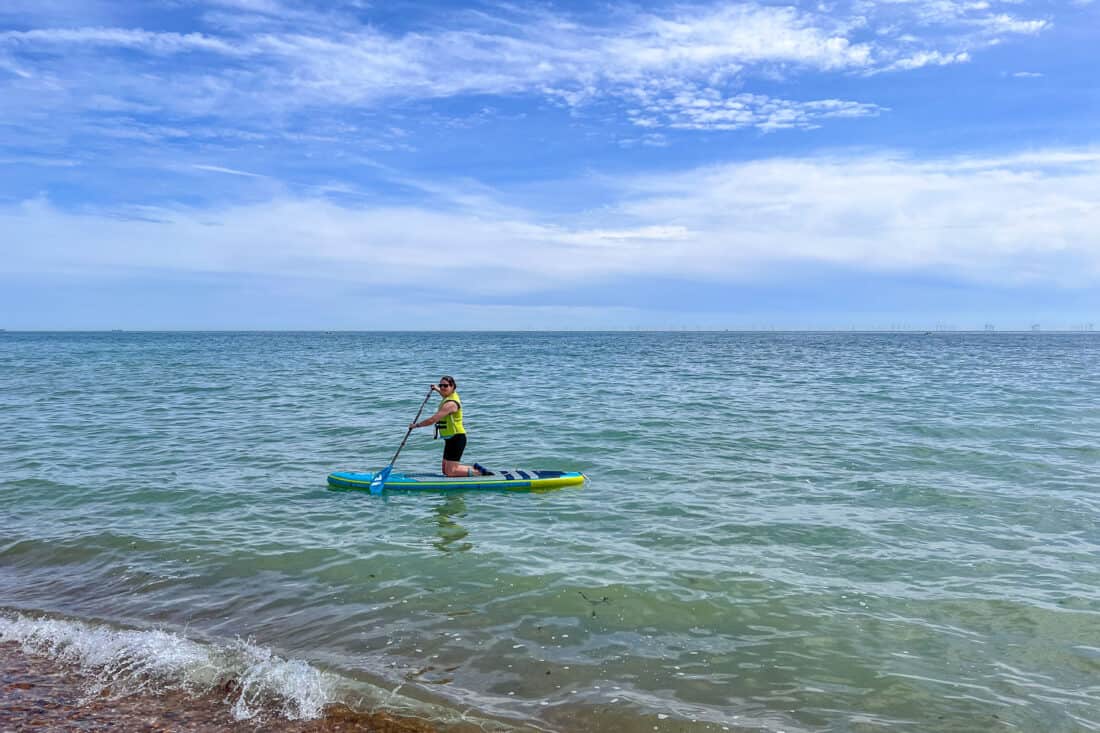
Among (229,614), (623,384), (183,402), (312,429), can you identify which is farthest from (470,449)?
(623,384)

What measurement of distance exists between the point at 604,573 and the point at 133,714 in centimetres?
547

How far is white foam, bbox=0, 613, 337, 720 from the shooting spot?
620cm

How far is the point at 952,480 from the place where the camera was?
14.6 meters

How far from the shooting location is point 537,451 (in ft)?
60.4

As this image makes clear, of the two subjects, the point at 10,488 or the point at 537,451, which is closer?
the point at 10,488

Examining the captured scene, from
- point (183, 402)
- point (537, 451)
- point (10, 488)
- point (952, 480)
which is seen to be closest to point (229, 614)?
point (10, 488)

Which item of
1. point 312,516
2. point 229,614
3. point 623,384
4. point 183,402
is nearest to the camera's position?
point 229,614

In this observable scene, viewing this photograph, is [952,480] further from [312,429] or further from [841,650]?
[312,429]

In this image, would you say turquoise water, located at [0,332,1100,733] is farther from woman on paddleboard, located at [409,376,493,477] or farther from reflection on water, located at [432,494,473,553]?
woman on paddleboard, located at [409,376,493,477]

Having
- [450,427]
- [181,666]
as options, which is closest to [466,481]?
[450,427]

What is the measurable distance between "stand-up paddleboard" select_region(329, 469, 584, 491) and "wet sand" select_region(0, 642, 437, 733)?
7.94 m

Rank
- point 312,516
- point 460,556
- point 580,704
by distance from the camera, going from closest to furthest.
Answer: point 580,704
point 460,556
point 312,516

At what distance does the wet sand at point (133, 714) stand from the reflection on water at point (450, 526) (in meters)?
4.71

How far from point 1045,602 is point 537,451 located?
1170 centimetres
